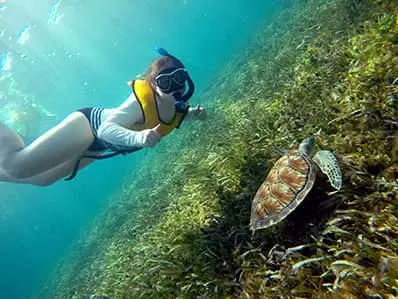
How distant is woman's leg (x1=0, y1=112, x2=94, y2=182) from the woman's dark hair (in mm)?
1715

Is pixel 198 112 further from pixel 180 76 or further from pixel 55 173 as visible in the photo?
pixel 55 173

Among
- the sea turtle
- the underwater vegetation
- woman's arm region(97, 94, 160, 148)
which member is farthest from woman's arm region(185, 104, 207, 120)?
the sea turtle

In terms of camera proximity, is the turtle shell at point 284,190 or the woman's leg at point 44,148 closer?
the turtle shell at point 284,190

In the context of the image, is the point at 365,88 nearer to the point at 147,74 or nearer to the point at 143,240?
the point at 147,74

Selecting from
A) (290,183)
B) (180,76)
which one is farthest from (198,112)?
(290,183)

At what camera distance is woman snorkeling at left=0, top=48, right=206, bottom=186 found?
16.5 feet

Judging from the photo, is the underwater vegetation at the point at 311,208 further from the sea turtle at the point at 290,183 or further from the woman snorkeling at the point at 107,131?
the woman snorkeling at the point at 107,131

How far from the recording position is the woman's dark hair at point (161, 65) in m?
5.06

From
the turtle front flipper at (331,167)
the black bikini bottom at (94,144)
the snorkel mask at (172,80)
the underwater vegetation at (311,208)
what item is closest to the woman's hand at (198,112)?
the underwater vegetation at (311,208)

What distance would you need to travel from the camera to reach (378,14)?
20.2 feet

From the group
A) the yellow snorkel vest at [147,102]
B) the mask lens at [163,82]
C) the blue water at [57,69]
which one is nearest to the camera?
the mask lens at [163,82]

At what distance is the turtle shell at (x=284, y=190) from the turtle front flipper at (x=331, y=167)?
0.15 metres

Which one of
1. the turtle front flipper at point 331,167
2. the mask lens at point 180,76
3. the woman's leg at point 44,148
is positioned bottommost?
the turtle front flipper at point 331,167

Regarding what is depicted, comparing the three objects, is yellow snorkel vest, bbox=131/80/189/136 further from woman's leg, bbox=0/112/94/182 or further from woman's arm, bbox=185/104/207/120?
woman's leg, bbox=0/112/94/182
